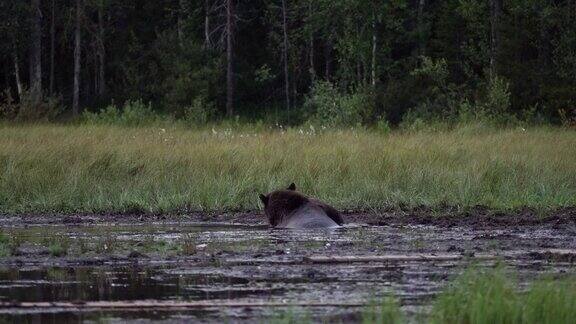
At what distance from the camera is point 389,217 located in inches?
539

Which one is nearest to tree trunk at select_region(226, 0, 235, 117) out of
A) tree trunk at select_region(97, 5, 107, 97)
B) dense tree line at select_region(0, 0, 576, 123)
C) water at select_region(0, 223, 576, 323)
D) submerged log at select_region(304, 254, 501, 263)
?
dense tree line at select_region(0, 0, 576, 123)

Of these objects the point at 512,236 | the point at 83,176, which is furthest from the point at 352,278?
the point at 83,176

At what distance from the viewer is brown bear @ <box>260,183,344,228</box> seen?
1266cm

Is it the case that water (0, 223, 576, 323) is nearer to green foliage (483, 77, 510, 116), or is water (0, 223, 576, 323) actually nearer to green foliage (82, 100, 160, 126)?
green foliage (82, 100, 160, 126)

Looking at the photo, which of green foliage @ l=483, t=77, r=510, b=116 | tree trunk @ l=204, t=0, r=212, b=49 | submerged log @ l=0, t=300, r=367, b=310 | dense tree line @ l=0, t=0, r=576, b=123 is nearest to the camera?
submerged log @ l=0, t=300, r=367, b=310

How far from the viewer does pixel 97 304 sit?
7406mm

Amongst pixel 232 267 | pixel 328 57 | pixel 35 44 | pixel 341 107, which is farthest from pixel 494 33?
pixel 232 267

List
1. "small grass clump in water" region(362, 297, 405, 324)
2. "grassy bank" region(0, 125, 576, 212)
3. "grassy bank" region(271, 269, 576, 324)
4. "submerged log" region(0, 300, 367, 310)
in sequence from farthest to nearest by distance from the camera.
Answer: "grassy bank" region(0, 125, 576, 212) < "submerged log" region(0, 300, 367, 310) < "grassy bank" region(271, 269, 576, 324) < "small grass clump in water" region(362, 297, 405, 324)

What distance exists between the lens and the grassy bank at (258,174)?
14812 mm

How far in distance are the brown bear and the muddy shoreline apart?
0.49 m

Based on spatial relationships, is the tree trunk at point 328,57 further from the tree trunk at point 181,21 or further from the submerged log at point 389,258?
the submerged log at point 389,258

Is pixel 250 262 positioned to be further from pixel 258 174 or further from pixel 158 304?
pixel 258 174

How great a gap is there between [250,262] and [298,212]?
3.24 metres

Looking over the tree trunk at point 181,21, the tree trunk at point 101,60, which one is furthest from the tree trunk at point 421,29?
the tree trunk at point 101,60
